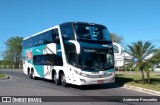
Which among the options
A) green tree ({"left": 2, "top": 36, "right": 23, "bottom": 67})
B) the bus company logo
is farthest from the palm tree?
green tree ({"left": 2, "top": 36, "right": 23, "bottom": 67})

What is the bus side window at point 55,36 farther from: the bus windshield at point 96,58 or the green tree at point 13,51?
the green tree at point 13,51

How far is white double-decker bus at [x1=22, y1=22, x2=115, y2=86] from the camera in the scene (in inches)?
778

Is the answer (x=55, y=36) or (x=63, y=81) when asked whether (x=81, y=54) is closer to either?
(x=63, y=81)

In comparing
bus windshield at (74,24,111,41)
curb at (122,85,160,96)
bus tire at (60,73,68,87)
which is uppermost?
bus windshield at (74,24,111,41)

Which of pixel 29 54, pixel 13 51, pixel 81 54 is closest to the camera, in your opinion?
pixel 81 54

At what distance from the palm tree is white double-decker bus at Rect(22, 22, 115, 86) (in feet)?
8.90

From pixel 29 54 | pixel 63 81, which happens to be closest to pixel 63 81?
pixel 63 81

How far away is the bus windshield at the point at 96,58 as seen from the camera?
64.8 ft

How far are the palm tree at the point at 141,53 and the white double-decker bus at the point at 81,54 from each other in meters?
2.71

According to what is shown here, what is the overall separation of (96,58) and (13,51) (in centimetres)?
8643

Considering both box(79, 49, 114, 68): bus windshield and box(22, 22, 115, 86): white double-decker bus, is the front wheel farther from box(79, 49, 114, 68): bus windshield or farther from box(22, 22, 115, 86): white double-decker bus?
box(79, 49, 114, 68): bus windshield

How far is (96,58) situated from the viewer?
20188 mm

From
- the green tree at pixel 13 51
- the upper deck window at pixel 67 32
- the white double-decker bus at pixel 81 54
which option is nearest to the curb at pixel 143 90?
the white double-decker bus at pixel 81 54

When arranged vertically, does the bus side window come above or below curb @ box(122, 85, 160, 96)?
above
